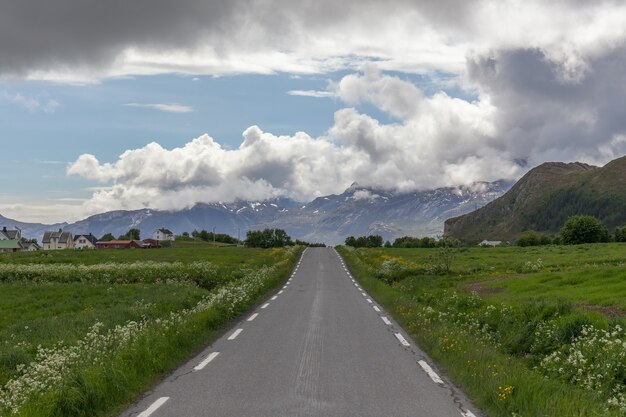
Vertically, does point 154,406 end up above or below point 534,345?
below

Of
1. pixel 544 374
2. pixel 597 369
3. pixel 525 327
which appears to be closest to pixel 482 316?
pixel 525 327

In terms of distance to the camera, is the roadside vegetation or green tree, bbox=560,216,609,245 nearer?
the roadside vegetation

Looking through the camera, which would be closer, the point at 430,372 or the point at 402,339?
the point at 430,372

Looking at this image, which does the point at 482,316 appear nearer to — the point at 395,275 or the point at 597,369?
the point at 597,369

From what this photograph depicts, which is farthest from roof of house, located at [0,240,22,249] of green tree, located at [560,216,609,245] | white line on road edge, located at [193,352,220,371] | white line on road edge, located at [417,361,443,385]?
white line on road edge, located at [417,361,443,385]

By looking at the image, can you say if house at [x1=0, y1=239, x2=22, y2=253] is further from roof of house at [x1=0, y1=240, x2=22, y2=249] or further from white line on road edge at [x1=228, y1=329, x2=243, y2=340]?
white line on road edge at [x1=228, y1=329, x2=243, y2=340]

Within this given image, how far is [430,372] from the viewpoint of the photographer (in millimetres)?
11195

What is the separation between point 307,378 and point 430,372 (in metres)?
2.51

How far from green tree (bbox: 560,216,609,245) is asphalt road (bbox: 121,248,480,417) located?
354 feet

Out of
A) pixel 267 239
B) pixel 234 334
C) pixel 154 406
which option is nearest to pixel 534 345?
pixel 234 334

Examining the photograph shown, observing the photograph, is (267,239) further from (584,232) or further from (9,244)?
(584,232)

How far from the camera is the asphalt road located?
28.0ft

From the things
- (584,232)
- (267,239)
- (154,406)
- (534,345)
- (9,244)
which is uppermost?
(584,232)

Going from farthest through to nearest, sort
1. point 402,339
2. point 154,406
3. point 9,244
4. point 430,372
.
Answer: point 9,244 < point 402,339 < point 430,372 < point 154,406
